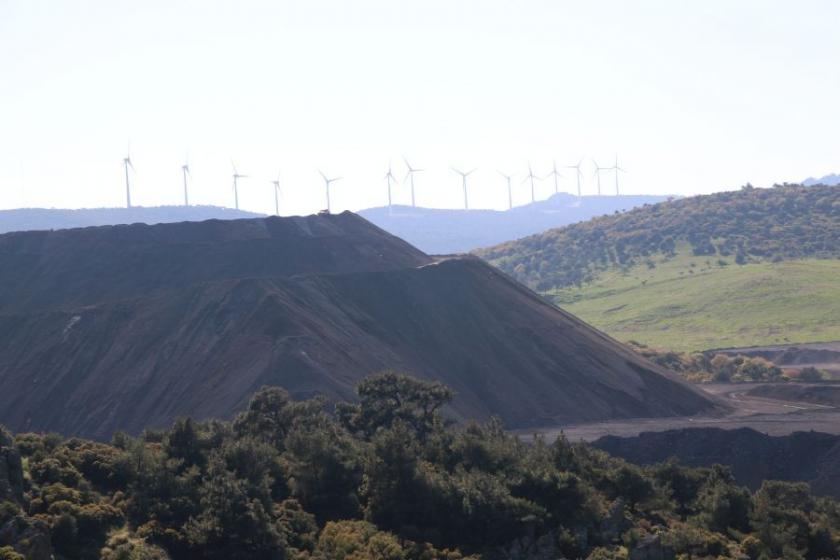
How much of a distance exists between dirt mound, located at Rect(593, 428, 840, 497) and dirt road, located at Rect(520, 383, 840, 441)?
5110mm

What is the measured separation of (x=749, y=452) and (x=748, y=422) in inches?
720

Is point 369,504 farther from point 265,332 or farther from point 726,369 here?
point 726,369

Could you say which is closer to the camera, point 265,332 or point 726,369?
point 265,332

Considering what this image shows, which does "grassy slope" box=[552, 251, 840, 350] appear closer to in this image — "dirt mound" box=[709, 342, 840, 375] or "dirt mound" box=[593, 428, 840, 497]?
"dirt mound" box=[709, 342, 840, 375]

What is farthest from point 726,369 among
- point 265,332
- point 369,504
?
point 369,504

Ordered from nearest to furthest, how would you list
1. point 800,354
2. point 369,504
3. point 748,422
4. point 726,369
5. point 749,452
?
point 369,504 < point 749,452 < point 748,422 < point 726,369 < point 800,354

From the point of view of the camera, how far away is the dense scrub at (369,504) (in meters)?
46.9

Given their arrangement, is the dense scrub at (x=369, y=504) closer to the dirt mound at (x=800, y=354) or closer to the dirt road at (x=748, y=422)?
the dirt road at (x=748, y=422)

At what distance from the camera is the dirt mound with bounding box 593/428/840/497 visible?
85.0 m

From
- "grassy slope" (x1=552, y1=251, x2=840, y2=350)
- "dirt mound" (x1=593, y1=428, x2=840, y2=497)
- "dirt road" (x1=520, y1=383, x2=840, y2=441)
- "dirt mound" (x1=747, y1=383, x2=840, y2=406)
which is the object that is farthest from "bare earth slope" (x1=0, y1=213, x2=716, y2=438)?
"grassy slope" (x1=552, y1=251, x2=840, y2=350)

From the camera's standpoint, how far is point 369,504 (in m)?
54.5

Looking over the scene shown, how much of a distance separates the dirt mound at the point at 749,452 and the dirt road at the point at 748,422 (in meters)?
5.11

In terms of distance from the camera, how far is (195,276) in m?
128

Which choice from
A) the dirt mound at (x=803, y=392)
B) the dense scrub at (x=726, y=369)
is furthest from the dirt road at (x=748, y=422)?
the dense scrub at (x=726, y=369)
